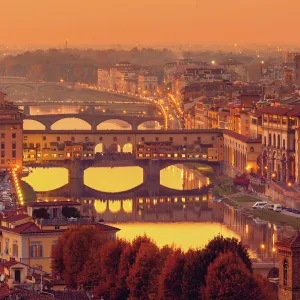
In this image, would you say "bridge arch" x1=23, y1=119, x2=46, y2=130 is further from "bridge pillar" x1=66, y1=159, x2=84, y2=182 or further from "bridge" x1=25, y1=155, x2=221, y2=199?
"bridge pillar" x1=66, y1=159, x2=84, y2=182

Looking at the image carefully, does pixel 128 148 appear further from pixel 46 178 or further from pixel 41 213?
pixel 41 213

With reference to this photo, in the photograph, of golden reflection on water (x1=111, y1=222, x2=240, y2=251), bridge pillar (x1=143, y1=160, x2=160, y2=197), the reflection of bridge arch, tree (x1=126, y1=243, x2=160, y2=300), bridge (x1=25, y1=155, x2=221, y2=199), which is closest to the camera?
tree (x1=126, y1=243, x2=160, y2=300)

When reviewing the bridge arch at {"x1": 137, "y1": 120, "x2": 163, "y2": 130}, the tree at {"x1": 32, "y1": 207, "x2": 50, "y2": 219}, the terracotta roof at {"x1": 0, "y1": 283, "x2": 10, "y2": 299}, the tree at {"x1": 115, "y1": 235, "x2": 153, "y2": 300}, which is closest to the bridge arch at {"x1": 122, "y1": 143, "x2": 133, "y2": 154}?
the bridge arch at {"x1": 137, "y1": 120, "x2": 163, "y2": 130}

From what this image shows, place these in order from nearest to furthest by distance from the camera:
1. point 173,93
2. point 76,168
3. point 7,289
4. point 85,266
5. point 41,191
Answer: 1. point 7,289
2. point 85,266
3. point 41,191
4. point 76,168
5. point 173,93

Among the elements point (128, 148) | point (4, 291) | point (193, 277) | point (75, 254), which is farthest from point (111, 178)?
point (4, 291)

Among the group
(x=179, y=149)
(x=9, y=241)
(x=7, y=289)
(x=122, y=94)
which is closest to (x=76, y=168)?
(x=179, y=149)

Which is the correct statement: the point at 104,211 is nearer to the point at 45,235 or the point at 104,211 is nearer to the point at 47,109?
the point at 45,235
